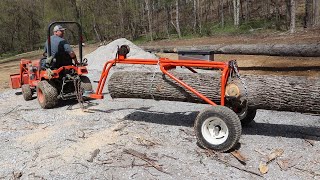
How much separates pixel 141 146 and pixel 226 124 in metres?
1.37

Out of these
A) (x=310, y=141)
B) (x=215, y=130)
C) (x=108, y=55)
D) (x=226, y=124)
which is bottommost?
(x=310, y=141)

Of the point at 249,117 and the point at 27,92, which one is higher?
the point at 27,92

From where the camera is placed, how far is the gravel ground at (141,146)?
4.64 m

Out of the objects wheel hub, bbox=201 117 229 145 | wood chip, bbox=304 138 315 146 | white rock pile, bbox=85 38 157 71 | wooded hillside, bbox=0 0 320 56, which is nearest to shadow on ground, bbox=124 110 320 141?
wood chip, bbox=304 138 315 146

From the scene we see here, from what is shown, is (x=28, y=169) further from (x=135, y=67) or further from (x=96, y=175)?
(x=135, y=67)

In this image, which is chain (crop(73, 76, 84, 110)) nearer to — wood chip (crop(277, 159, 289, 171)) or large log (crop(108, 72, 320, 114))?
large log (crop(108, 72, 320, 114))

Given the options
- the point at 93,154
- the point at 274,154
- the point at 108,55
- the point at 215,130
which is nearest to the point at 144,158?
the point at 93,154

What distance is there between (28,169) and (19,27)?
38151 millimetres

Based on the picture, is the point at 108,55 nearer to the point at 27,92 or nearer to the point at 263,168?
the point at 27,92

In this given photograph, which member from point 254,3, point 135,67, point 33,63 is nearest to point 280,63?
point 135,67

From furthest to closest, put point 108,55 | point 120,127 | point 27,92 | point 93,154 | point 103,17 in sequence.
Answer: point 103,17 < point 108,55 < point 27,92 < point 120,127 < point 93,154

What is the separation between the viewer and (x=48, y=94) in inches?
317

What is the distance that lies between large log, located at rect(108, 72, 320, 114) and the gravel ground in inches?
24.2

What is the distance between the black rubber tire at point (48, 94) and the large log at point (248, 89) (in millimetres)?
2184
